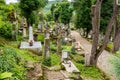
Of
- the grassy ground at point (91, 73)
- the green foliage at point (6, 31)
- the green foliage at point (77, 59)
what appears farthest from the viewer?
the green foliage at point (6, 31)

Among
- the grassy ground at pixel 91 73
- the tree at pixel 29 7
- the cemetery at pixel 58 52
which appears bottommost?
the grassy ground at pixel 91 73

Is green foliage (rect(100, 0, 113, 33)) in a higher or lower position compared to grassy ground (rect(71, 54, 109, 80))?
higher

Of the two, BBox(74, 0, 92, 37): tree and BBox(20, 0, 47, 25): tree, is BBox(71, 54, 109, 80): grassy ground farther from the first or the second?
BBox(74, 0, 92, 37): tree

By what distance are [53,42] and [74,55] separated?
18.3 feet

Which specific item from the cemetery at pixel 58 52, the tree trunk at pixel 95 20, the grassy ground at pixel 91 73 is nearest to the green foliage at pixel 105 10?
the cemetery at pixel 58 52

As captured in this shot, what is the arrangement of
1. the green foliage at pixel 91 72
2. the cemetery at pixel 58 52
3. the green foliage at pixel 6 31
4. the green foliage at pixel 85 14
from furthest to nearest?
the green foliage at pixel 85 14, the green foliage at pixel 6 31, the green foliage at pixel 91 72, the cemetery at pixel 58 52

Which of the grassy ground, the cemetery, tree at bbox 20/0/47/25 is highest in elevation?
tree at bbox 20/0/47/25

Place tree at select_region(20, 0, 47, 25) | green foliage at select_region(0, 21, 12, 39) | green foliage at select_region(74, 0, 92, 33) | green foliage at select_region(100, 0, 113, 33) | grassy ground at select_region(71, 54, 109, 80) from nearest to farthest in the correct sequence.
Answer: grassy ground at select_region(71, 54, 109, 80) → green foliage at select_region(0, 21, 12, 39) → tree at select_region(20, 0, 47, 25) → green foliage at select_region(100, 0, 113, 33) → green foliage at select_region(74, 0, 92, 33)

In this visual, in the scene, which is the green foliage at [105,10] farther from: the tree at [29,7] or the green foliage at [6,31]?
the green foliage at [6,31]

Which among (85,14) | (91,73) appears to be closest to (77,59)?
(91,73)

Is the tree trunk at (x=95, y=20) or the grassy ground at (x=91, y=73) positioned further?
the tree trunk at (x=95, y=20)

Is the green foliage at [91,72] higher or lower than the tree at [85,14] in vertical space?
lower

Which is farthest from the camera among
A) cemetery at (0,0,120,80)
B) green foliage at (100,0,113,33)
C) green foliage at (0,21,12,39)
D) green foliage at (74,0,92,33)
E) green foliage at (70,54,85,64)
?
green foliage at (74,0,92,33)

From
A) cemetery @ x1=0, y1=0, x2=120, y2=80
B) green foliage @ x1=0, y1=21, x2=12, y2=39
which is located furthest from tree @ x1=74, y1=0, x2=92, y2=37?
green foliage @ x1=0, y1=21, x2=12, y2=39
